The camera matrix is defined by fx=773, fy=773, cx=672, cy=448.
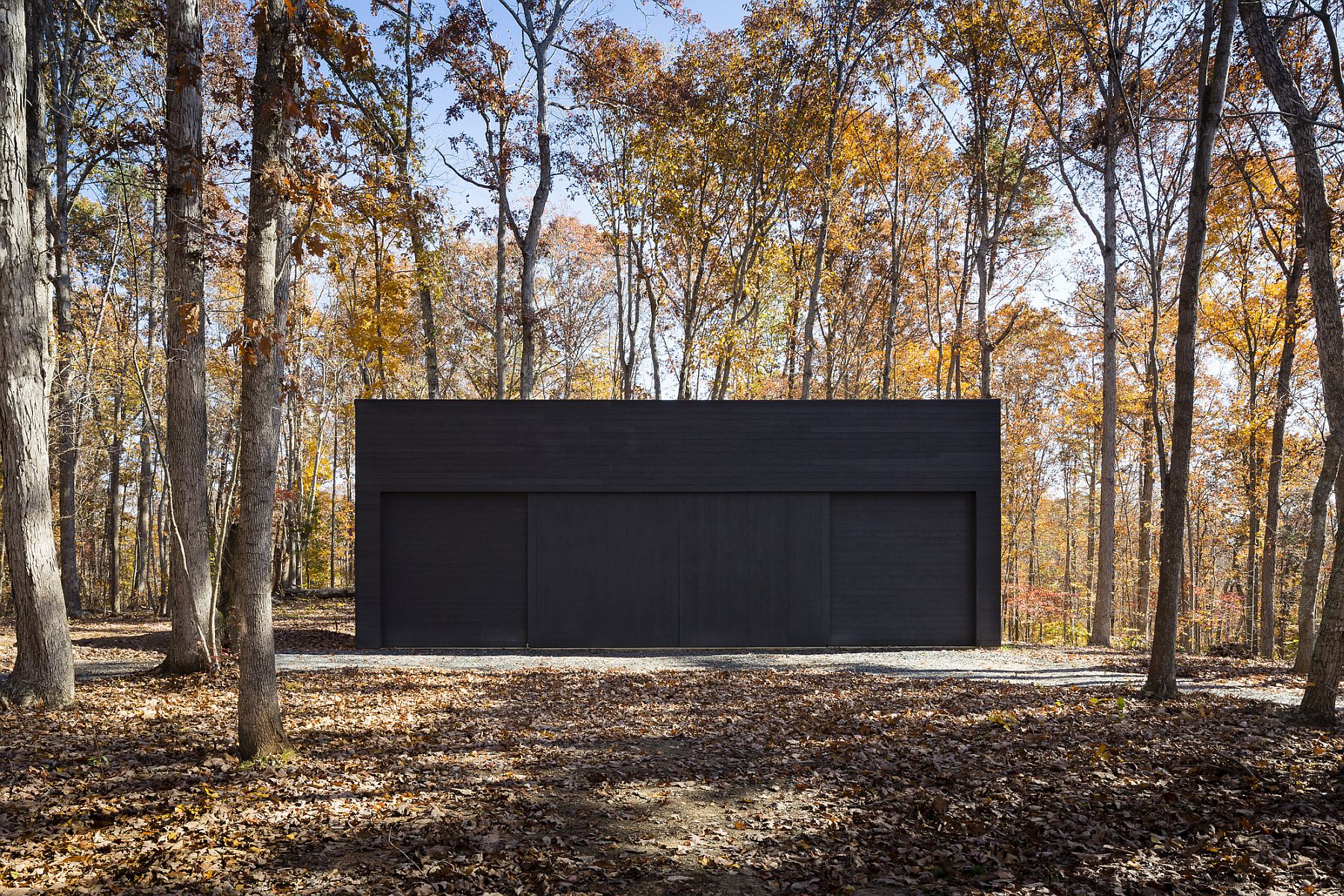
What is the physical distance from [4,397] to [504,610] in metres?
6.30

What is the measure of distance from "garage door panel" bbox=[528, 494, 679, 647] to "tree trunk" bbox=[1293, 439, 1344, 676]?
7.46m

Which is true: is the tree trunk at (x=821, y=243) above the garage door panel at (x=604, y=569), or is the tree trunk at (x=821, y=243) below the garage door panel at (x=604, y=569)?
above

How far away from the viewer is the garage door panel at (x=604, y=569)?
1080 cm

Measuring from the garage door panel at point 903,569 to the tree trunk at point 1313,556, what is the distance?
3651 mm

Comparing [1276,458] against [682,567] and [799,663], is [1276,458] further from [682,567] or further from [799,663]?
[682,567]

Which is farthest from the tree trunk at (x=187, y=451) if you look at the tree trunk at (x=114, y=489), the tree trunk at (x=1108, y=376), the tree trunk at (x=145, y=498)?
the tree trunk at (x=1108, y=376)

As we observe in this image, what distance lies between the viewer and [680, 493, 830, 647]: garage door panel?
10914 mm

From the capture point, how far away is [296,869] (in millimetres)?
3211

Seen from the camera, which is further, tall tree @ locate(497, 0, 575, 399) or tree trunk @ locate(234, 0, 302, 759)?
tall tree @ locate(497, 0, 575, 399)

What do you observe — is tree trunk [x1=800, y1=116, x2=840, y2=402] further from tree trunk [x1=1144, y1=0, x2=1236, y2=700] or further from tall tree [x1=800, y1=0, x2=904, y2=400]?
tree trunk [x1=1144, y1=0, x2=1236, y2=700]

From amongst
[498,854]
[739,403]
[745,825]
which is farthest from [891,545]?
[498,854]

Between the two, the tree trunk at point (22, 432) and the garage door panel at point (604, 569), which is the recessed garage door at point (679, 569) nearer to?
the garage door panel at point (604, 569)

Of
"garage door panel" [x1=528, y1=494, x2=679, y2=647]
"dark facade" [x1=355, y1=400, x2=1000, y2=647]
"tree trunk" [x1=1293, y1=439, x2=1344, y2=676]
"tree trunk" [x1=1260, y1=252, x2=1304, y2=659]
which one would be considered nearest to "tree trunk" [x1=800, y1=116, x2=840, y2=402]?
"dark facade" [x1=355, y1=400, x2=1000, y2=647]

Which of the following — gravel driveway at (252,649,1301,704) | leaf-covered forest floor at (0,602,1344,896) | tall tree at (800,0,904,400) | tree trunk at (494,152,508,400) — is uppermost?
tall tree at (800,0,904,400)
